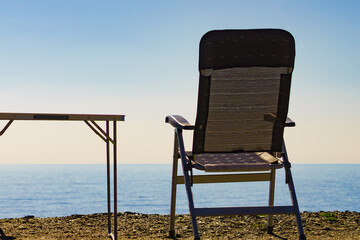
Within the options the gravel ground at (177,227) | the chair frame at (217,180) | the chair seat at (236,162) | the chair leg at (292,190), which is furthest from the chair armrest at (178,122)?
the gravel ground at (177,227)

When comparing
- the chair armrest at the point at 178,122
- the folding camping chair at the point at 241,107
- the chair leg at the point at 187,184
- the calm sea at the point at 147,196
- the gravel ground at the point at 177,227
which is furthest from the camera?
the calm sea at the point at 147,196

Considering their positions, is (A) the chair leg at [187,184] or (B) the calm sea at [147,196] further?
(B) the calm sea at [147,196]

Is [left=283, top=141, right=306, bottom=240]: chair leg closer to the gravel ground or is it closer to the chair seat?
the chair seat

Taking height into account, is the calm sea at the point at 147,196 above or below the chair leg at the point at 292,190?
below

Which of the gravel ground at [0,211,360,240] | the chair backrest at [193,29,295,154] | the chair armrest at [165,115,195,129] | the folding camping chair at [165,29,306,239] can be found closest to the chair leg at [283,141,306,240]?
the folding camping chair at [165,29,306,239]

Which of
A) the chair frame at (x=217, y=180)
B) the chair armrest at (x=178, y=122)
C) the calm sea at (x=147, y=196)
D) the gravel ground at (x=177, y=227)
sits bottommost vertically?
the calm sea at (x=147, y=196)

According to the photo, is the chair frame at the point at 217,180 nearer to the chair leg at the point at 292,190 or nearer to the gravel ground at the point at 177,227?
the chair leg at the point at 292,190

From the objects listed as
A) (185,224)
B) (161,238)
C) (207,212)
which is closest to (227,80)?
(207,212)

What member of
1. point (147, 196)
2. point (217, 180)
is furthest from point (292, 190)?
point (147, 196)

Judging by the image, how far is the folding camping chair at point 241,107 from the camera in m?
3.12

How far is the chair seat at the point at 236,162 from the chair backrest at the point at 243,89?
93mm

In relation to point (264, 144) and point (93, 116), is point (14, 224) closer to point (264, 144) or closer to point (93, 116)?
point (93, 116)

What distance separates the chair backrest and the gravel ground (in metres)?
1.23

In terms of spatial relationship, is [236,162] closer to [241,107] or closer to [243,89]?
[241,107]
